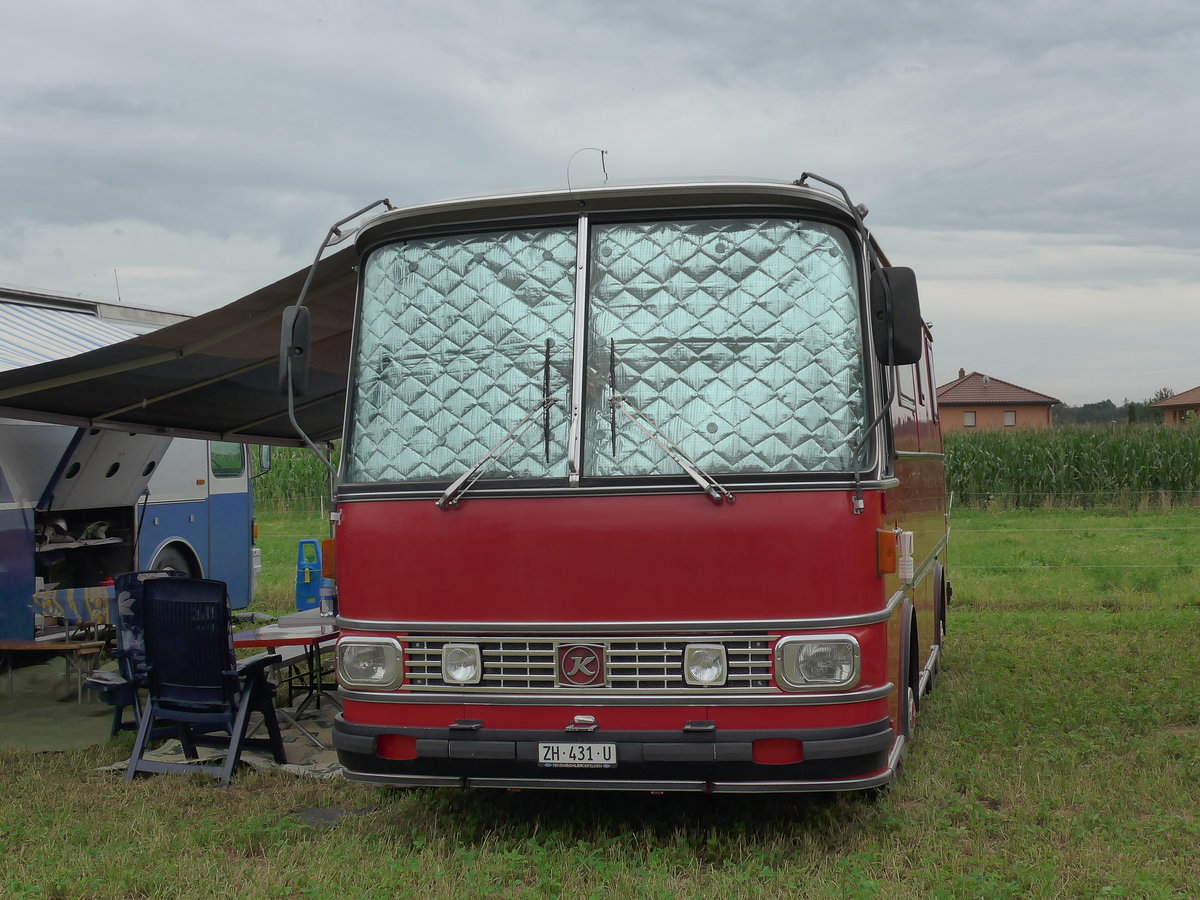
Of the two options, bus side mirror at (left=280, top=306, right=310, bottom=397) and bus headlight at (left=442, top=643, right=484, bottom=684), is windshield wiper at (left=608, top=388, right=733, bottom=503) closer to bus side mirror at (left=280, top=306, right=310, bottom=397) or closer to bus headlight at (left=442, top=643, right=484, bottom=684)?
bus headlight at (left=442, top=643, right=484, bottom=684)

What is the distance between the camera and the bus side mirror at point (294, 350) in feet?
18.2

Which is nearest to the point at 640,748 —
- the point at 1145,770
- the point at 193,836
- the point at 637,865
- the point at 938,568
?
the point at 637,865

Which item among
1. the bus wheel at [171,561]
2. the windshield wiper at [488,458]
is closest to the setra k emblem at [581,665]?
the windshield wiper at [488,458]

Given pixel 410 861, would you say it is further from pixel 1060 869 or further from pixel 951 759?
pixel 951 759

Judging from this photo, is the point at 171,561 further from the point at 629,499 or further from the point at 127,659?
the point at 629,499

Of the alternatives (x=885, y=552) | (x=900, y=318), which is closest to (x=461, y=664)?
(x=885, y=552)

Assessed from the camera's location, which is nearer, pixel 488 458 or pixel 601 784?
pixel 601 784

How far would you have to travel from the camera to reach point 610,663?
16.4 ft

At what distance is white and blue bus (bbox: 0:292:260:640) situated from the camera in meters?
9.69

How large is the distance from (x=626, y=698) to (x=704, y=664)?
0.34 metres

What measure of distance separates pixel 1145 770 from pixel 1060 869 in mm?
1855

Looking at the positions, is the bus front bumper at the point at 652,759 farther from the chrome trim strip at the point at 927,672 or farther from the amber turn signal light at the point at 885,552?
the chrome trim strip at the point at 927,672

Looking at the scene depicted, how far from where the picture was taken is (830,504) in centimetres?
490

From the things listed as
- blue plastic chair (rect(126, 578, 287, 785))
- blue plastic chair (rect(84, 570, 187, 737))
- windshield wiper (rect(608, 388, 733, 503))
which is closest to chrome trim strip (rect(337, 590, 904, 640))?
windshield wiper (rect(608, 388, 733, 503))
